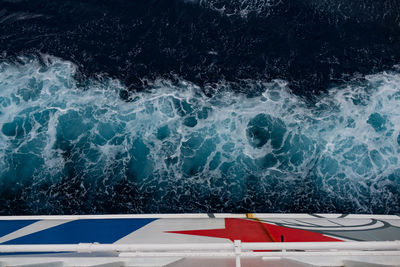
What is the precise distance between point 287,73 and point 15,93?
12.5 m

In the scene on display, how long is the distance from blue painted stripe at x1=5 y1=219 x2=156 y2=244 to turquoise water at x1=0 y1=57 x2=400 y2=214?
149 cm

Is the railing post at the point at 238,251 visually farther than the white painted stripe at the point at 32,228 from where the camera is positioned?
No

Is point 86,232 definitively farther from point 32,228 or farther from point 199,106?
point 199,106

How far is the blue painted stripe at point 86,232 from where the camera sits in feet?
26.6

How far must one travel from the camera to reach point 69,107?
1266cm

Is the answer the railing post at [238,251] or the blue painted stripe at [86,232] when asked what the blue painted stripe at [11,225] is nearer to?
the blue painted stripe at [86,232]

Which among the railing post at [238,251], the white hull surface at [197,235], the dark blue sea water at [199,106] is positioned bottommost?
the white hull surface at [197,235]

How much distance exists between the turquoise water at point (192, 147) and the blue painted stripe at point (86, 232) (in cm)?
149

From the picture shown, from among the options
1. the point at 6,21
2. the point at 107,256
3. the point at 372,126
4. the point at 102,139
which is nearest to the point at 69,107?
the point at 102,139

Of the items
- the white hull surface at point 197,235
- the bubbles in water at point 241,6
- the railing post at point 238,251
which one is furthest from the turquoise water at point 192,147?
the railing post at point 238,251

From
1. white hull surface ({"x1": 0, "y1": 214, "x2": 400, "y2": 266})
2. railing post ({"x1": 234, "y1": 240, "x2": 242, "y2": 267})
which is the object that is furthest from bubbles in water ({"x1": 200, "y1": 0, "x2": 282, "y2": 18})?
railing post ({"x1": 234, "y1": 240, "x2": 242, "y2": 267})

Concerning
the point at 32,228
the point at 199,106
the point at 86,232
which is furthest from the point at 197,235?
the point at 199,106

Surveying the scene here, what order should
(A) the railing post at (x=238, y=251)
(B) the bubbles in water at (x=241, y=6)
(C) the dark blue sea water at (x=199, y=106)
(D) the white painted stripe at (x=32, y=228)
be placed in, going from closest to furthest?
(A) the railing post at (x=238, y=251)
(D) the white painted stripe at (x=32, y=228)
(C) the dark blue sea water at (x=199, y=106)
(B) the bubbles in water at (x=241, y=6)

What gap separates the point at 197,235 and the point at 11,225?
6.11 m
